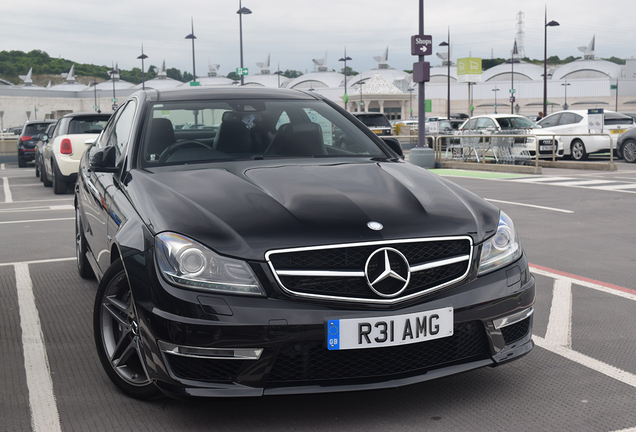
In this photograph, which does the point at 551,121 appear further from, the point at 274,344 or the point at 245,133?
the point at 274,344

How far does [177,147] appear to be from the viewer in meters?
4.12

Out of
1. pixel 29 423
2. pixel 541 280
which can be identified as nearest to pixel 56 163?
pixel 541 280

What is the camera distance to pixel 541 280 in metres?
5.90

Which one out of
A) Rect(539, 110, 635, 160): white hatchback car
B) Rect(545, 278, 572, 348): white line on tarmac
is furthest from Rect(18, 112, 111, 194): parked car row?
Rect(539, 110, 635, 160): white hatchback car

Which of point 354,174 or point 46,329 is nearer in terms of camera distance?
point 354,174

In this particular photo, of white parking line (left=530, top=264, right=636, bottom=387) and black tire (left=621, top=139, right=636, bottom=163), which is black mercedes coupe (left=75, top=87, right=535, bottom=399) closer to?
white parking line (left=530, top=264, right=636, bottom=387)

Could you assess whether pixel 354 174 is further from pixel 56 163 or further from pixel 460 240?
pixel 56 163

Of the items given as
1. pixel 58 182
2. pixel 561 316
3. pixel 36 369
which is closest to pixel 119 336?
pixel 36 369

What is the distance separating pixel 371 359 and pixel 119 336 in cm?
131

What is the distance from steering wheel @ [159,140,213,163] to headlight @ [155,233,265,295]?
1261mm

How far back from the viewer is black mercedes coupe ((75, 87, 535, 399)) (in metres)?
2.77

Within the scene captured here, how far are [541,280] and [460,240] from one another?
3.15 meters

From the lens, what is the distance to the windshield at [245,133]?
4.11 meters

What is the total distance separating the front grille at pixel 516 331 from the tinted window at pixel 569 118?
19931 mm
